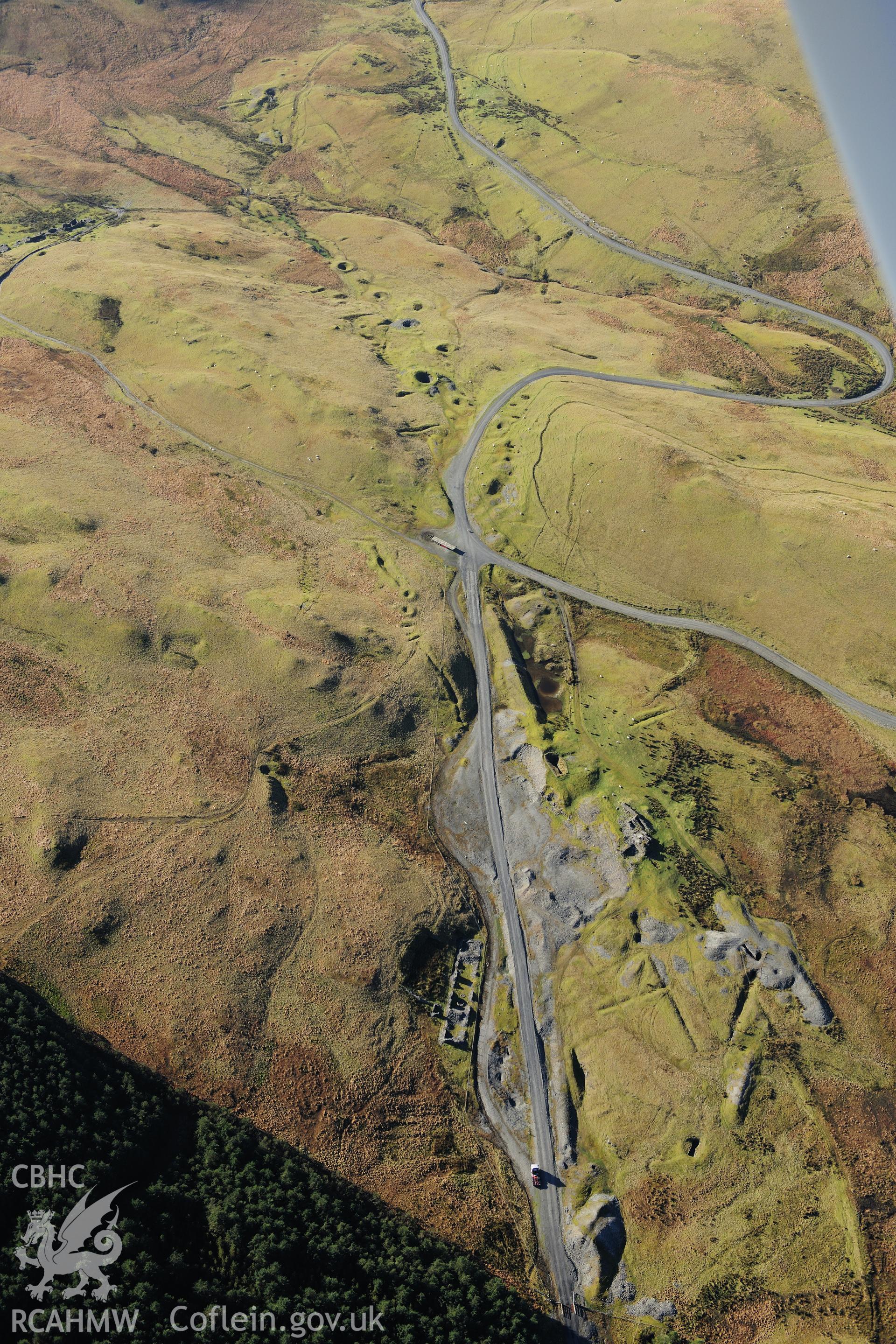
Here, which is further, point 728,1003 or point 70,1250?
point 728,1003

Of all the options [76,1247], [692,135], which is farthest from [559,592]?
[692,135]

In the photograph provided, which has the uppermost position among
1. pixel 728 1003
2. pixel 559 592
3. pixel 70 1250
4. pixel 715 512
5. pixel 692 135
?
pixel 692 135

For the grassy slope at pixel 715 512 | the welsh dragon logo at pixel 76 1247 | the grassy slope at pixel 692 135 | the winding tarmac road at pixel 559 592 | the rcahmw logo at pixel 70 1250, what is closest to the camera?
the rcahmw logo at pixel 70 1250

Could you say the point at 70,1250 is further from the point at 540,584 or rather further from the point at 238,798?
the point at 540,584

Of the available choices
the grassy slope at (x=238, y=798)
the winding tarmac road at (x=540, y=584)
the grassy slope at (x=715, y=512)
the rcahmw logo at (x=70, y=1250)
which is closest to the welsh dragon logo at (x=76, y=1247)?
the rcahmw logo at (x=70, y=1250)

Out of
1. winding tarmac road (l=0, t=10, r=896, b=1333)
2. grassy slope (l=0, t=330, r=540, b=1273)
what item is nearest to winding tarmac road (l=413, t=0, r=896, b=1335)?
winding tarmac road (l=0, t=10, r=896, b=1333)

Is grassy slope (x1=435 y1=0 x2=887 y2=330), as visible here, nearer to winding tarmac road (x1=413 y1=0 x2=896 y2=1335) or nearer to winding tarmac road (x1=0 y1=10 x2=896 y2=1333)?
winding tarmac road (x1=413 y1=0 x2=896 y2=1335)

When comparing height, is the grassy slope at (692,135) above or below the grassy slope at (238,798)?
above

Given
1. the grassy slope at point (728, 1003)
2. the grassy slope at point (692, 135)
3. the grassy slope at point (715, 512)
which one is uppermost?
the grassy slope at point (692, 135)

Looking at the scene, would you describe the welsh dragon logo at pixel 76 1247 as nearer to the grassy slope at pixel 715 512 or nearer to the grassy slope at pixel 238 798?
the grassy slope at pixel 238 798
